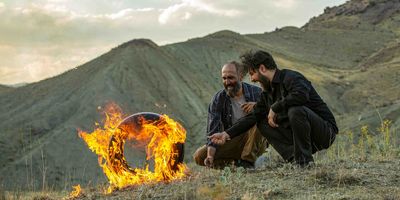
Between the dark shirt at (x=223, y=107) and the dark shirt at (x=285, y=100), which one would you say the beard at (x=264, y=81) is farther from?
the dark shirt at (x=223, y=107)

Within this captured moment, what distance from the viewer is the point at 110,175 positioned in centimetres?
728

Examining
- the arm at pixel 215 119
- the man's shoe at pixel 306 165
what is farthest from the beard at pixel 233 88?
the man's shoe at pixel 306 165

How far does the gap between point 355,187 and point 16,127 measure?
35.5 m

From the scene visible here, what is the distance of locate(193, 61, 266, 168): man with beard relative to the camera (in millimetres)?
7516

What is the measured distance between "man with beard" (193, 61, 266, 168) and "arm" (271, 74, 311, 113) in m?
1.11

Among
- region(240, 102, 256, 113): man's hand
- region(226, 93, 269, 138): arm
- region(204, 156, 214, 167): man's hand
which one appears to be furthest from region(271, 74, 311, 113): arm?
region(204, 156, 214, 167): man's hand

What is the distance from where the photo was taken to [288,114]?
6387 mm

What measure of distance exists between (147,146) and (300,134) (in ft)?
6.36

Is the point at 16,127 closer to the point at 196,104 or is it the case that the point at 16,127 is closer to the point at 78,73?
the point at 78,73

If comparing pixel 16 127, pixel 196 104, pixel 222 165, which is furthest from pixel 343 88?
pixel 222 165

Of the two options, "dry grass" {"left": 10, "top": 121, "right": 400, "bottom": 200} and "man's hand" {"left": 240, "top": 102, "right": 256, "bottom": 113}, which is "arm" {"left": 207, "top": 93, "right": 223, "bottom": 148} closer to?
"man's hand" {"left": 240, "top": 102, "right": 256, "bottom": 113}

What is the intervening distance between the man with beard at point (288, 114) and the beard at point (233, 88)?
0.78 meters

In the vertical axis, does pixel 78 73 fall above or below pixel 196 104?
above

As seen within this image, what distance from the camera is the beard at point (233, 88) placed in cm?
759
